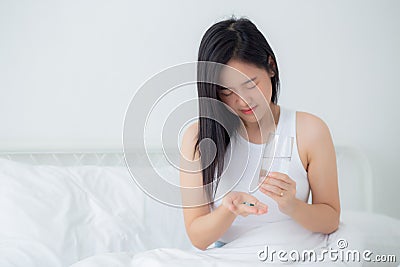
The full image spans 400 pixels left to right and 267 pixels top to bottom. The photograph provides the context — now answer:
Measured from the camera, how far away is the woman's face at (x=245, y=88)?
1.18 m

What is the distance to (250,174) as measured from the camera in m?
1.31

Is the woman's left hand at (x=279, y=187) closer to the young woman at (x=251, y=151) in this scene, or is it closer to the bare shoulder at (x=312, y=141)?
the young woman at (x=251, y=151)

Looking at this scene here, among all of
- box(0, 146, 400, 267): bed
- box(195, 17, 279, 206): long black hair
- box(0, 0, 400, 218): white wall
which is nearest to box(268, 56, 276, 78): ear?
box(195, 17, 279, 206): long black hair

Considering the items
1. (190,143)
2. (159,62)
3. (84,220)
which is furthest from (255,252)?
(159,62)

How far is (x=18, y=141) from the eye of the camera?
1.89m

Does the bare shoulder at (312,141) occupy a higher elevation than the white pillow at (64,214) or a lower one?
higher

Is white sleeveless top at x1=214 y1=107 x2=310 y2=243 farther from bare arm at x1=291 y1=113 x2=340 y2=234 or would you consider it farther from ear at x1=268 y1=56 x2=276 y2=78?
ear at x1=268 y1=56 x2=276 y2=78

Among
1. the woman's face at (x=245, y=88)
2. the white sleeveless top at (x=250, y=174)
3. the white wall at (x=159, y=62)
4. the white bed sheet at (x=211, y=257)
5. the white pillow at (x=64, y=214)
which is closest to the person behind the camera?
the white bed sheet at (x=211, y=257)

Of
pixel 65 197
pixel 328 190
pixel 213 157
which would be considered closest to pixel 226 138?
pixel 213 157

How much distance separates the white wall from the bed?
268 mm

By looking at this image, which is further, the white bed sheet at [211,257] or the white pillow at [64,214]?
the white pillow at [64,214]

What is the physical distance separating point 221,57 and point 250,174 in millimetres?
302

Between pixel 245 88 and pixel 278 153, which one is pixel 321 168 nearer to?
pixel 278 153

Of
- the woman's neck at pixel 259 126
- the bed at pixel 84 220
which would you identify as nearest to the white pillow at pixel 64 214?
the bed at pixel 84 220
